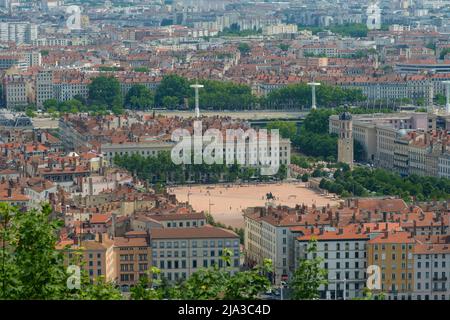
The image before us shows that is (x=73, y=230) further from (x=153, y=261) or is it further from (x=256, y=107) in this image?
(x=256, y=107)

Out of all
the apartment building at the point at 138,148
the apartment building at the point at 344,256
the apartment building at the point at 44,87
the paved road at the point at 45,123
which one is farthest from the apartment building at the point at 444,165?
the apartment building at the point at 44,87

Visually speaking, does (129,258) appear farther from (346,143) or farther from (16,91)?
(16,91)

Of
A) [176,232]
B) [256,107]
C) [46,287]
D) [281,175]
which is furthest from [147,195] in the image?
[256,107]

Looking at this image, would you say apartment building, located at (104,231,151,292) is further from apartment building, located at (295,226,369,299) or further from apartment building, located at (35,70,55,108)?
apartment building, located at (35,70,55,108)

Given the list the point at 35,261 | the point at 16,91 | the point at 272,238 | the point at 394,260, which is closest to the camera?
the point at 35,261

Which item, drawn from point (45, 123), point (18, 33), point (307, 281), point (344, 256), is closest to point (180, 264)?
point (344, 256)

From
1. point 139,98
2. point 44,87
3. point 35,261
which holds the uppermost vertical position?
point 35,261

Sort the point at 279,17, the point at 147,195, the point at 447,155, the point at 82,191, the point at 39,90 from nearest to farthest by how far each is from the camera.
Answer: the point at 147,195 < the point at 82,191 < the point at 447,155 < the point at 39,90 < the point at 279,17
